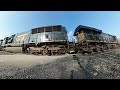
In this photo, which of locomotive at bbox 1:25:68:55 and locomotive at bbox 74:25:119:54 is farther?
locomotive at bbox 74:25:119:54

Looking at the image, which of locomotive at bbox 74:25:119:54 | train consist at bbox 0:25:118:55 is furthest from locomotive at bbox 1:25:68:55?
locomotive at bbox 74:25:119:54

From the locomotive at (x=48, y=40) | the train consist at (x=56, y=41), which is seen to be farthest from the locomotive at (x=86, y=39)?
the locomotive at (x=48, y=40)

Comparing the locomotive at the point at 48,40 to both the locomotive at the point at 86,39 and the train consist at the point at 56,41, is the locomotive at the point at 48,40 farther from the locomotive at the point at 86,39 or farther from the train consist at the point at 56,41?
the locomotive at the point at 86,39

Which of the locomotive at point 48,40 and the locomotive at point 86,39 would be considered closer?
the locomotive at point 48,40

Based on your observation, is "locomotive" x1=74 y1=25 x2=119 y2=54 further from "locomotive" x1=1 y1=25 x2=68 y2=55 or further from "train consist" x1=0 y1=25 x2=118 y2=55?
"locomotive" x1=1 y1=25 x2=68 y2=55

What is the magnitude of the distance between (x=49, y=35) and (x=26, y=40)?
3844 mm

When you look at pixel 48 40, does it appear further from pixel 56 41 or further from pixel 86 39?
pixel 86 39

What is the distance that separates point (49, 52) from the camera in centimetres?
1385
